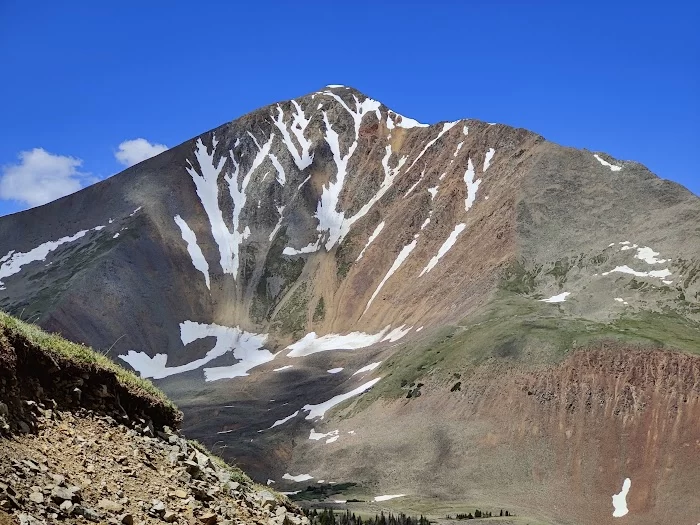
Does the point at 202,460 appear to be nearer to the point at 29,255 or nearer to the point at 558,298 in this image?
the point at 558,298

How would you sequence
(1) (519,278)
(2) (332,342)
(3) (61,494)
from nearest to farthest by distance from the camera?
(3) (61,494)
(1) (519,278)
(2) (332,342)

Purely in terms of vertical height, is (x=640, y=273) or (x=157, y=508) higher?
(x=640, y=273)

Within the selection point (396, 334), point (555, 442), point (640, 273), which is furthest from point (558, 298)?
point (396, 334)

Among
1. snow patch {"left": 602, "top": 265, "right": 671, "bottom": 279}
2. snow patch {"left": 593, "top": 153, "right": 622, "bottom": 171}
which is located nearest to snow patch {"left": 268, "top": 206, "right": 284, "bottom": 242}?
snow patch {"left": 593, "top": 153, "right": 622, "bottom": 171}

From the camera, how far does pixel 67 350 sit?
10.8 m

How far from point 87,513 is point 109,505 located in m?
0.50

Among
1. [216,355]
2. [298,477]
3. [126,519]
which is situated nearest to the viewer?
[126,519]

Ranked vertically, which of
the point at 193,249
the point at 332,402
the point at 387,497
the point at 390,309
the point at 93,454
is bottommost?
the point at 387,497

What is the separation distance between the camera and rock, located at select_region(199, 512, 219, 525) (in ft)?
30.6

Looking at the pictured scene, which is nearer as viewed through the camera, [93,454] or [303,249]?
[93,454]

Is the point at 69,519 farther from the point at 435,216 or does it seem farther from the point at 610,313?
the point at 435,216

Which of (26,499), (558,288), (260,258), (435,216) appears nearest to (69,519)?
(26,499)

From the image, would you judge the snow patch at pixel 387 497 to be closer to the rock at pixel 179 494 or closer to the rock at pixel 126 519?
the rock at pixel 179 494

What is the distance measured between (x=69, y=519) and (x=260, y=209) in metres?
154
